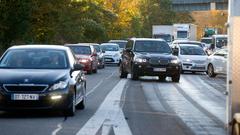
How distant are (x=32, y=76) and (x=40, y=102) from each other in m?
0.54

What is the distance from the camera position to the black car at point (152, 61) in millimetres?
28422

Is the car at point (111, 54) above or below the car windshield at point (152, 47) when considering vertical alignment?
below

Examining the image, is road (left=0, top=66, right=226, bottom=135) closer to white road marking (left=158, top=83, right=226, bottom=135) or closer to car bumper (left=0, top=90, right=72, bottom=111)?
white road marking (left=158, top=83, right=226, bottom=135)

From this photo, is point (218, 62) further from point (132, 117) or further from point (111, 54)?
point (132, 117)

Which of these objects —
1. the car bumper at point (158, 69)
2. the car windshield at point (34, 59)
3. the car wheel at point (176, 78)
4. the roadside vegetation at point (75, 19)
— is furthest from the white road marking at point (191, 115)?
the roadside vegetation at point (75, 19)

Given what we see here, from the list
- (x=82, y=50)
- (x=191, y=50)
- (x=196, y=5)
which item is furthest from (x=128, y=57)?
(x=196, y=5)

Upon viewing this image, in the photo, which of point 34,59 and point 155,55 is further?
point 155,55

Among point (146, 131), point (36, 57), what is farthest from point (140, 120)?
point (36, 57)

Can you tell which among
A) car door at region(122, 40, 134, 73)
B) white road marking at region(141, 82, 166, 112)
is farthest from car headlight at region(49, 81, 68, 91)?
car door at region(122, 40, 134, 73)

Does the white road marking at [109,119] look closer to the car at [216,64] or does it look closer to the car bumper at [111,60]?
the car at [216,64]

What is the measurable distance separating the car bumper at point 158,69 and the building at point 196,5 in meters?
98.7

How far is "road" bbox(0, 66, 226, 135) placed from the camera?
12375mm

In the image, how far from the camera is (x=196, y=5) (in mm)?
131125

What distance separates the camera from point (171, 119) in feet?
47.4
